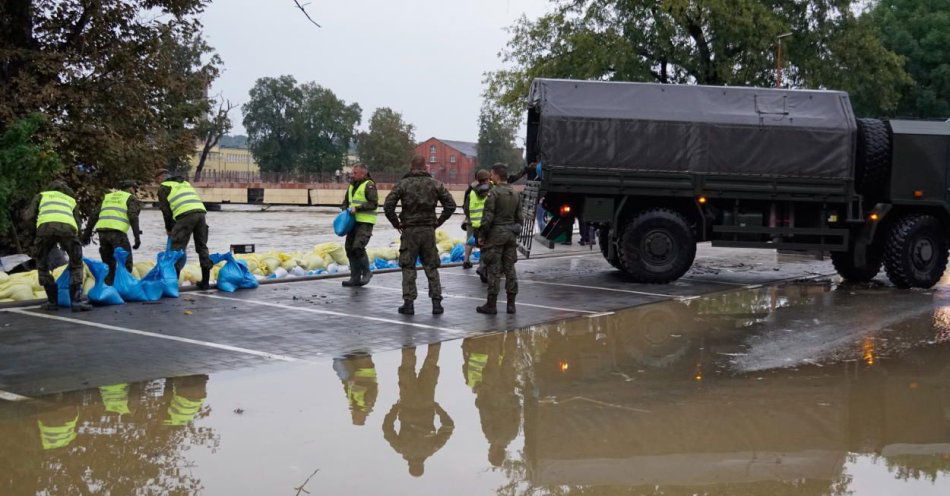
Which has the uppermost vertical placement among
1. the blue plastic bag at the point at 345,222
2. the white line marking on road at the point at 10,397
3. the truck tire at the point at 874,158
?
the truck tire at the point at 874,158

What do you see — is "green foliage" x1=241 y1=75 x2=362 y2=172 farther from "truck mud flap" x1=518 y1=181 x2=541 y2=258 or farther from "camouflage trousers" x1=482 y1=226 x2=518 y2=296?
"camouflage trousers" x1=482 y1=226 x2=518 y2=296

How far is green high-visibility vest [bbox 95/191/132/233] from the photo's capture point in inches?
467

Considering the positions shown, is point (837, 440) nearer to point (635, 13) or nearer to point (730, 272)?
point (730, 272)

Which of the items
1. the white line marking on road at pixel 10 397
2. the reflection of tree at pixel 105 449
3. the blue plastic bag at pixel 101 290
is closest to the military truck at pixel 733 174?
the blue plastic bag at pixel 101 290

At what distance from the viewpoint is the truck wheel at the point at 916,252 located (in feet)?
47.8

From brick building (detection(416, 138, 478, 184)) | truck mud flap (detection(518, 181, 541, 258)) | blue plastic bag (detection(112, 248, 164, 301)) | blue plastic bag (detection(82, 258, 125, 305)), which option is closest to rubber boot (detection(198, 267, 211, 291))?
blue plastic bag (detection(112, 248, 164, 301))

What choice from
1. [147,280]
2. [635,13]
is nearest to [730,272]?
[147,280]

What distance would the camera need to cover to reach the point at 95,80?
1705 centimetres

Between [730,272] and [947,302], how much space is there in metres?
4.47

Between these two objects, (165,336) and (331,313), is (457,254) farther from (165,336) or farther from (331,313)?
(165,336)

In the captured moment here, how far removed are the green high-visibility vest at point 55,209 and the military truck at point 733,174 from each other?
6.54 meters

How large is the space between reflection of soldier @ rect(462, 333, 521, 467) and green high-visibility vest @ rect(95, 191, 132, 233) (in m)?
5.01

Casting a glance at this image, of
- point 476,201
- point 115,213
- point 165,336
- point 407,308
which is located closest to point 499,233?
point 407,308

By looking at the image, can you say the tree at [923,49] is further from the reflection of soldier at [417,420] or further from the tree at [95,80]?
the reflection of soldier at [417,420]
